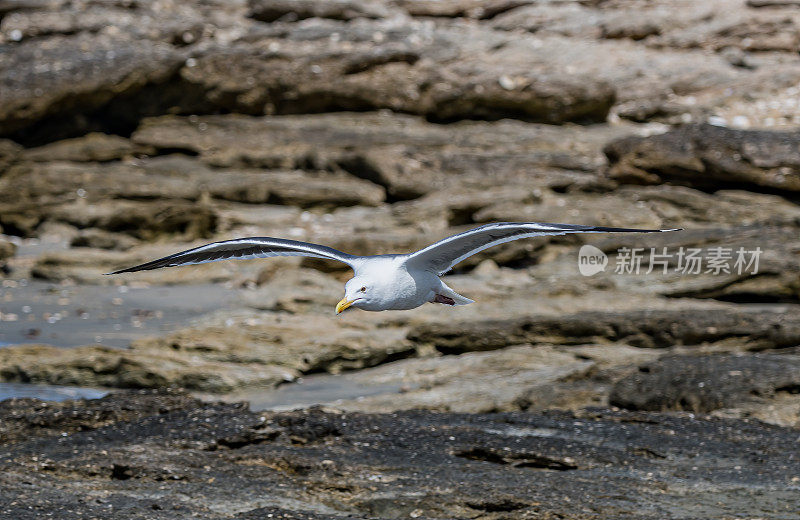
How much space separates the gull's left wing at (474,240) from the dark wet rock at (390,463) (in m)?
1.38

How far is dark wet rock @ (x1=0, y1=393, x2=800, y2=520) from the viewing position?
548 cm

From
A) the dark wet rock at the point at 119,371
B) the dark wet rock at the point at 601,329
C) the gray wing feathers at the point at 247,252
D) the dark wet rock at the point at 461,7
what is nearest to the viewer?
the gray wing feathers at the point at 247,252

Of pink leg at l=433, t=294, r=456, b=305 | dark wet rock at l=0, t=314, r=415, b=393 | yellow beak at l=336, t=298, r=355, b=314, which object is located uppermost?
yellow beak at l=336, t=298, r=355, b=314

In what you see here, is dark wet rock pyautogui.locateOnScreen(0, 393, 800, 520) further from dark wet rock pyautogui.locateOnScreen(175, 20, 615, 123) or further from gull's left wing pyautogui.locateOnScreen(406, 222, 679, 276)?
dark wet rock pyautogui.locateOnScreen(175, 20, 615, 123)

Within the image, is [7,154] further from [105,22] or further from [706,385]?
[706,385]

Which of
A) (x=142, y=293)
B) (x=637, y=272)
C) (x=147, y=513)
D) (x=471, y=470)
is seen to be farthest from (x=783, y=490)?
(x=142, y=293)

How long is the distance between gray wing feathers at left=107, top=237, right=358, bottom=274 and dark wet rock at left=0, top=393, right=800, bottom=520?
1261mm

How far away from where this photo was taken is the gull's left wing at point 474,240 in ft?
14.5

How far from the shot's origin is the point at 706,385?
312 inches

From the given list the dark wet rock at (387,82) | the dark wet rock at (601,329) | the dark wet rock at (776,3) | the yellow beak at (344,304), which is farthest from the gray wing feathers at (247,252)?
the dark wet rock at (776,3)

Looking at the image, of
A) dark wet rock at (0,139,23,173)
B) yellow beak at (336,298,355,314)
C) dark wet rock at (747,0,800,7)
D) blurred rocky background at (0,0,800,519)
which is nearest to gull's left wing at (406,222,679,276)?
yellow beak at (336,298,355,314)

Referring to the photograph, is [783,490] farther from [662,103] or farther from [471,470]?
[662,103]

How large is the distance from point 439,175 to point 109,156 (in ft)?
19.3

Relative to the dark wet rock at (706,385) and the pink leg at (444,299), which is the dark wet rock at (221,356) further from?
the pink leg at (444,299)
